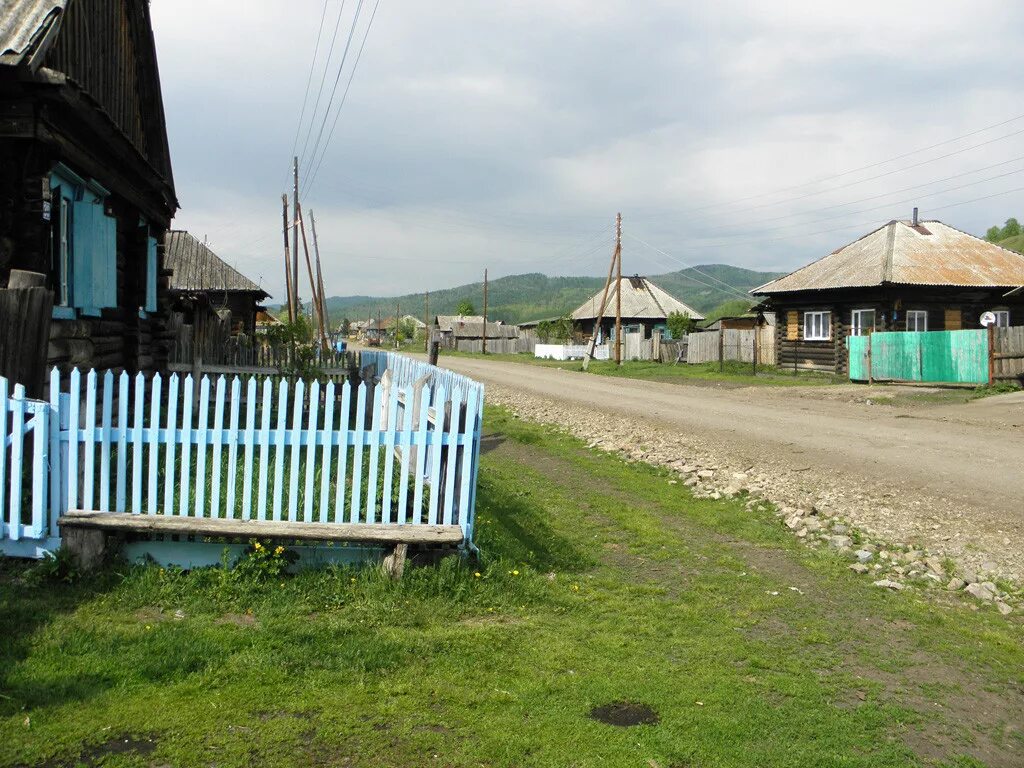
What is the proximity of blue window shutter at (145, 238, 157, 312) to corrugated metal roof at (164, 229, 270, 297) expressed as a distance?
1655 cm

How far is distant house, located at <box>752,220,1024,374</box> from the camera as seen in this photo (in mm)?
30641

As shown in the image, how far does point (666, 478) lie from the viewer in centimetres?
1109

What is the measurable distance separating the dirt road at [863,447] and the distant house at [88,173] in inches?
316

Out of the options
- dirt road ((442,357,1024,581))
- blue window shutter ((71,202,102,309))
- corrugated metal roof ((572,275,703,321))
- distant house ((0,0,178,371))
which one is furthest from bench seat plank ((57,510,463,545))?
corrugated metal roof ((572,275,703,321))

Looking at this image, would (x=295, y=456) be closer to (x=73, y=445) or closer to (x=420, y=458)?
(x=420, y=458)

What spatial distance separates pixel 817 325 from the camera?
3381 centimetres

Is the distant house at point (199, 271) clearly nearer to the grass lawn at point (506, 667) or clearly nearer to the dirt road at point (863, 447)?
the dirt road at point (863, 447)

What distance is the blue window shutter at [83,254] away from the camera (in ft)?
33.9

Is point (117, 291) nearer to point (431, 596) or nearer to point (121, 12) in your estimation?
point (121, 12)

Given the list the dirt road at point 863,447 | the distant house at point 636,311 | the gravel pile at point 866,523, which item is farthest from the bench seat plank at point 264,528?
the distant house at point 636,311

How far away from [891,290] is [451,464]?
28.1 metres

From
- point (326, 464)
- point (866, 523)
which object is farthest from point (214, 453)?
point (866, 523)

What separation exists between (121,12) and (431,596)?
10539 millimetres

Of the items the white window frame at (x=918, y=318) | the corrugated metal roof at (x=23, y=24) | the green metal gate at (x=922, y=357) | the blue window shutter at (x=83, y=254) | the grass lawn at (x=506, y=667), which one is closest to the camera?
the grass lawn at (x=506, y=667)
